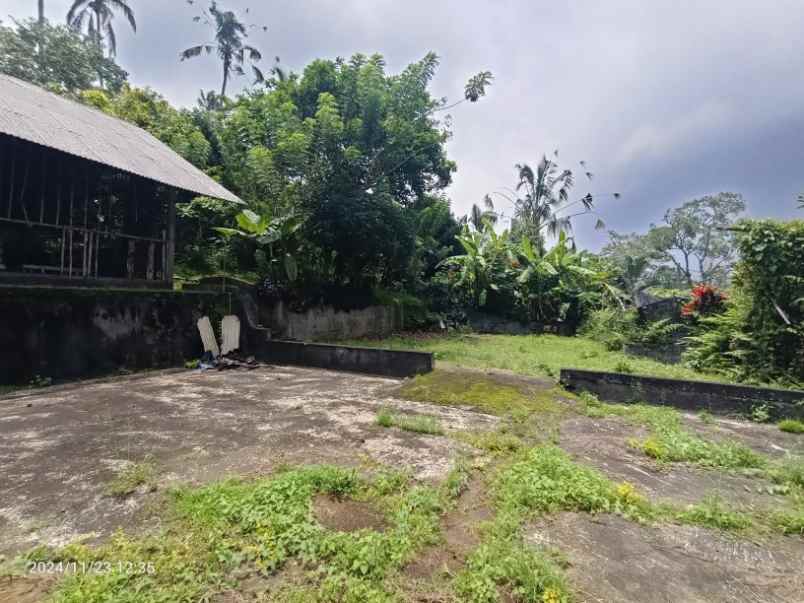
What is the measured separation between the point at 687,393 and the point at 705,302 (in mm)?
4623

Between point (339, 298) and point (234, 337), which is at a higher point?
point (339, 298)

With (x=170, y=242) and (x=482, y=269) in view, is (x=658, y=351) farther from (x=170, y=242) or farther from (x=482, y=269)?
(x=170, y=242)

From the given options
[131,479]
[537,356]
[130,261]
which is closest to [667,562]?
[131,479]

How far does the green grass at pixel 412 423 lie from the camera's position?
356 cm

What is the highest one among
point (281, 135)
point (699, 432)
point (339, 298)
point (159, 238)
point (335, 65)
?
point (335, 65)

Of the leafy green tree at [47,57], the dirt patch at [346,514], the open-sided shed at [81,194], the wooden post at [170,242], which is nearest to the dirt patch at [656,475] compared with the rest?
the dirt patch at [346,514]

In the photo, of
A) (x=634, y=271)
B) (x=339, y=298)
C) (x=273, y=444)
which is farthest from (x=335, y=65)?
(x=634, y=271)

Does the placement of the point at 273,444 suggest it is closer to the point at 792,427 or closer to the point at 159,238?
the point at 792,427

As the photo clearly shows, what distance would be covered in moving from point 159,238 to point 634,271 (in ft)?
56.9

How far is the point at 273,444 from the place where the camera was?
10.3 feet

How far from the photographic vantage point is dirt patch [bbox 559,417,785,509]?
8.23 feet

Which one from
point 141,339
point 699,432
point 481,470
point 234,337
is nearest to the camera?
point 481,470

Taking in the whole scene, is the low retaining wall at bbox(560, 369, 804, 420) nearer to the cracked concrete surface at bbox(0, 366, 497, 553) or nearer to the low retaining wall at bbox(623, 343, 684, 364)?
the cracked concrete surface at bbox(0, 366, 497, 553)

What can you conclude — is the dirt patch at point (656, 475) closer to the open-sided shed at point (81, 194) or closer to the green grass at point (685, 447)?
the green grass at point (685, 447)
